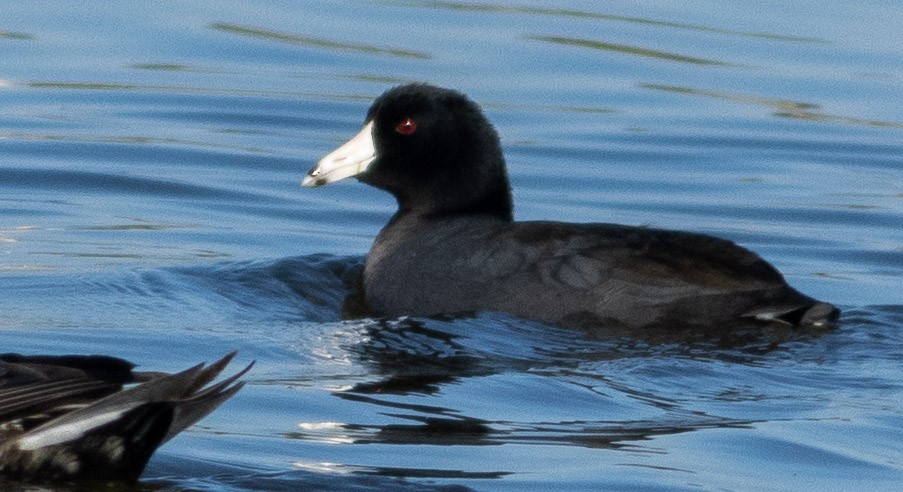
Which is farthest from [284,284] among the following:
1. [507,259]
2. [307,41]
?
[307,41]

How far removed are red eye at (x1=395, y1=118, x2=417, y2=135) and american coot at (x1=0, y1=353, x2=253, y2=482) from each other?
4465 millimetres

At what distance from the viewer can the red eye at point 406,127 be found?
10.7 metres

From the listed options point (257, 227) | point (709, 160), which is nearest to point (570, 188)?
point (709, 160)

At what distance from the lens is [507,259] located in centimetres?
969

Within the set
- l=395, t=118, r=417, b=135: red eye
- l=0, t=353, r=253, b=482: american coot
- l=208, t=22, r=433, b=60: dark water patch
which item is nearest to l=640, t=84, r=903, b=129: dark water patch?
l=208, t=22, r=433, b=60: dark water patch

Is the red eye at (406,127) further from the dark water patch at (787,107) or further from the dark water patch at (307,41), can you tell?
the dark water patch at (307,41)

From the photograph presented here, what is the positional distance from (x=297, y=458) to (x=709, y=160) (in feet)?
27.6

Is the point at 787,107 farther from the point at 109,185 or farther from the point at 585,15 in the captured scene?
the point at 109,185

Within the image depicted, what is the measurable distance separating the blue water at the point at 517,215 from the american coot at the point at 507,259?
16 centimetres

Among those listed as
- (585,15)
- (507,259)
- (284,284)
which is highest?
(585,15)

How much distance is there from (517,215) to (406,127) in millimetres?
2743

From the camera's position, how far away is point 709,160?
1510 cm

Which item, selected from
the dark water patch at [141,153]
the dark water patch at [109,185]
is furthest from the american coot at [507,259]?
the dark water patch at [141,153]

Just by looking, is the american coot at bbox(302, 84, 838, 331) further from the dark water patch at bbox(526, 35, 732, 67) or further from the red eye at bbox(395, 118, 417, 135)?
the dark water patch at bbox(526, 35, 732, 67)
